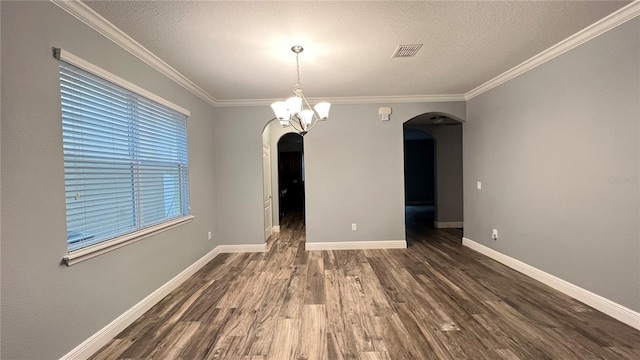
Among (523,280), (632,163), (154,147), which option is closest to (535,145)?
(632,163)

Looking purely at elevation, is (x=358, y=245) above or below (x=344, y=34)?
below

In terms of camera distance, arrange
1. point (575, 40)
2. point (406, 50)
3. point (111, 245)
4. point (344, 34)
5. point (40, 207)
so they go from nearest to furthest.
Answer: point (40, 207), point (111, 245), point (344, 34), point (575, 40), point (406, 50)

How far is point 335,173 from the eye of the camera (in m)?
4.47

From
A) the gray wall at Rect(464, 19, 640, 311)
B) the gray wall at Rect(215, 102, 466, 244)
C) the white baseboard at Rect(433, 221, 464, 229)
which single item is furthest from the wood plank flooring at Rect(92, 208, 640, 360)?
the white baseboard at Rect(433, 221, 464, 229)

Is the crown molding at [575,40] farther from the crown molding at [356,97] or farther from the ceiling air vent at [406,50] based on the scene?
the ceiling air vent at [406,50]

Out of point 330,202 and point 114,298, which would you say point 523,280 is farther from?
point 114,298

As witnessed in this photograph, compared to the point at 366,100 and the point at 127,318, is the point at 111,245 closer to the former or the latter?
the point at 127,318

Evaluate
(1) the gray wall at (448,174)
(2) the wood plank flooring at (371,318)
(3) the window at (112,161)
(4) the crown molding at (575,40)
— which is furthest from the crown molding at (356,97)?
(2) the wood plank flooring at (371,318)

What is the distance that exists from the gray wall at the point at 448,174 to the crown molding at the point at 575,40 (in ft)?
7.90

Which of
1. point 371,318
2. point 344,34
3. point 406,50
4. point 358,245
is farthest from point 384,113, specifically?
point 371,318

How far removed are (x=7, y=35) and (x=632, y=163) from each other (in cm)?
454

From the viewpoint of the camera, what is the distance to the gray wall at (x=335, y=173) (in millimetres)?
4414

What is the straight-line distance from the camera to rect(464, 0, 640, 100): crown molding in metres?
2.06

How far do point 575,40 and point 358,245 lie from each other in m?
3.73
